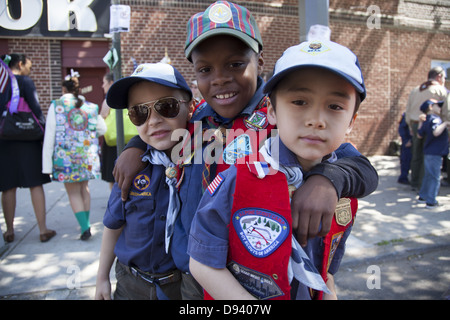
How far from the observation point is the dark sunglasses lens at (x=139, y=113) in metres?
1.57

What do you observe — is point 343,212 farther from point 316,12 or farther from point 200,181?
point 316,12

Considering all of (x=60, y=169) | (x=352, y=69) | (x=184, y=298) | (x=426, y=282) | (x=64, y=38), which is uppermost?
(x=64, y=38)

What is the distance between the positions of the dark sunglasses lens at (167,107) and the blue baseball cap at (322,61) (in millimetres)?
584

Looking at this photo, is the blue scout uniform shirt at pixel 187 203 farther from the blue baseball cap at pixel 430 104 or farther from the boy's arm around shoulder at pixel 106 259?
the blue baseball cap at pixel 430 104

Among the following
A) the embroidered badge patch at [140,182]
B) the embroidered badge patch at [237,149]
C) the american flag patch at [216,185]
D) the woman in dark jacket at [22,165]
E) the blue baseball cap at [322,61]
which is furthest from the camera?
the woman in dark jacket at [22,165]

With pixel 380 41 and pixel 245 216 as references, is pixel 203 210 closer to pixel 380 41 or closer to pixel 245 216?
pixel 245 216

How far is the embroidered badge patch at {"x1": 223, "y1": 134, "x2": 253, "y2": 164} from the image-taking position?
138cm

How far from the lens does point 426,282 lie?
3.32 m

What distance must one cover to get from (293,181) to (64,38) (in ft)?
28.0

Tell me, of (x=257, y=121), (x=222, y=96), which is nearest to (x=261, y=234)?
(x=257, y=121)

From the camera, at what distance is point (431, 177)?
534cm

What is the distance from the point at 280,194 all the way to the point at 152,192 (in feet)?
2.49

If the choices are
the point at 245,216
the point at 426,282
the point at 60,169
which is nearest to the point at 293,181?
the point at 245,216

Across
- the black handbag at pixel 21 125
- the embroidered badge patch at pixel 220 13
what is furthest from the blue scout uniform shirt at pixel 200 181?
the black handbag at pixel 21 125
